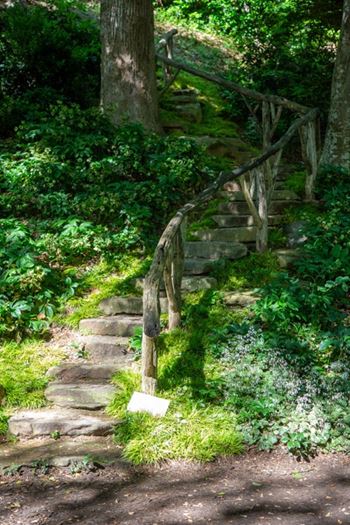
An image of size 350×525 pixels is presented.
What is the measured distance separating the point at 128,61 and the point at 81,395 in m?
5.91

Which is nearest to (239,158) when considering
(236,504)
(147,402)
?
(147,402)

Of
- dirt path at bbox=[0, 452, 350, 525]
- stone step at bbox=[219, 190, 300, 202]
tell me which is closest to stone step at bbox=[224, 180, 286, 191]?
stone step at bbox=[219, 190, 300, 202]

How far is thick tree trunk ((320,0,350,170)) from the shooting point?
7.96 metres

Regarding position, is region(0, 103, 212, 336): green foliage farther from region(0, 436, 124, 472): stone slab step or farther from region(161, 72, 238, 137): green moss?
region(161, 72, 238, 137): green moss

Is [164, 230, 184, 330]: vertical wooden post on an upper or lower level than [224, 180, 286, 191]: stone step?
Result: lower

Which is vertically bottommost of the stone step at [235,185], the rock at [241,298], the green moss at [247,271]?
the rock at [241,298]

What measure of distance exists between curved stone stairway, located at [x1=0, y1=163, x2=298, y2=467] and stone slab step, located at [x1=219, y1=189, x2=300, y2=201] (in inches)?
37.9

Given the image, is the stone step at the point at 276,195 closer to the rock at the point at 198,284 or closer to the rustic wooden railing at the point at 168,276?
the rustic wooden railing at the point at 168,276

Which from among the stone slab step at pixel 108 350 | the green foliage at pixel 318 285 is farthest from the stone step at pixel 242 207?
the stone slab step at pixel 108 350

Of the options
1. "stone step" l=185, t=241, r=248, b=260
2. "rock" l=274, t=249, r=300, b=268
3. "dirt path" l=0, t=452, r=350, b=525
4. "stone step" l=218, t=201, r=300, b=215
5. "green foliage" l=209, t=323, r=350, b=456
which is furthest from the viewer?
"stone step" l=218, t=201, r=300, b=215

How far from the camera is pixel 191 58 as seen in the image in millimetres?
14305

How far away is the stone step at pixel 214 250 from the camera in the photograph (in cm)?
675

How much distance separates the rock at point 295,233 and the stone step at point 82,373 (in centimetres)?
295

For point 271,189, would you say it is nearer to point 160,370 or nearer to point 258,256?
point 258,256
